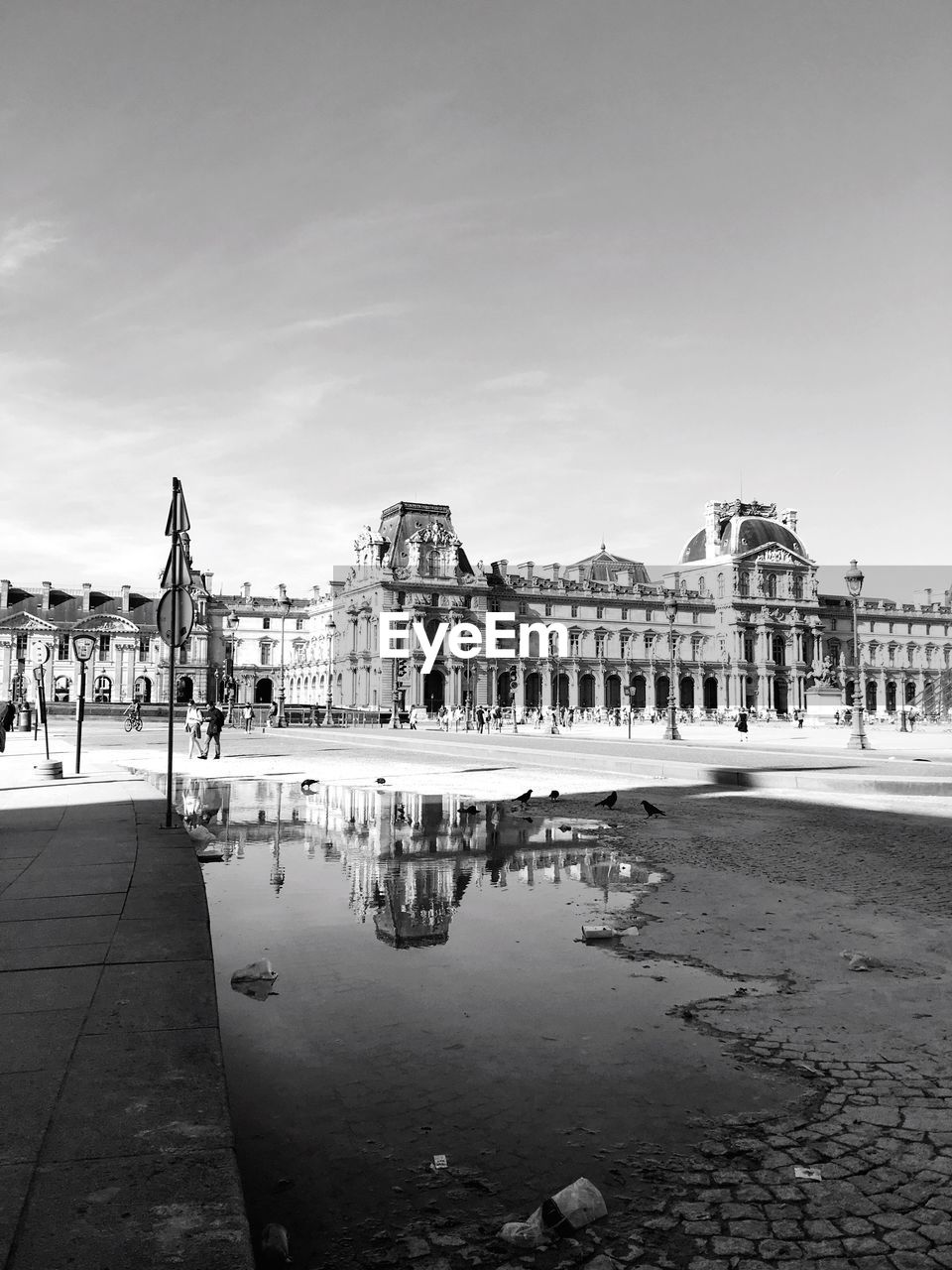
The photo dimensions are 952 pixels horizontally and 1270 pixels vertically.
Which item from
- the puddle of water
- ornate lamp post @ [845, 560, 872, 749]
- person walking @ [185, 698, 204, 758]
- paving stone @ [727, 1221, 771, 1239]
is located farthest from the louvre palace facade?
paving stone @ [727, 1221, 771, 1239]

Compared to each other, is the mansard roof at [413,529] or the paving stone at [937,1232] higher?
the mansard roof at [413,529]

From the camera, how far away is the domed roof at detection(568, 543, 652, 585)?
108500mm

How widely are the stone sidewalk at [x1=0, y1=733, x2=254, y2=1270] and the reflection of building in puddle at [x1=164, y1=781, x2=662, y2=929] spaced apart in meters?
1.56

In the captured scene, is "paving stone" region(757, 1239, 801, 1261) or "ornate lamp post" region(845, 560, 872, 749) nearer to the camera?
"paving stone" region(757, 1239, 801, 1261)

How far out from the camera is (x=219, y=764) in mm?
22062

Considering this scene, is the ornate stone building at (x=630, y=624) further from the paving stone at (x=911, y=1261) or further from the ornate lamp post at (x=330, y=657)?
the paving stone at (x=911, y=1261)

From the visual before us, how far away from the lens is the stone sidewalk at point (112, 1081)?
2359 millimetres

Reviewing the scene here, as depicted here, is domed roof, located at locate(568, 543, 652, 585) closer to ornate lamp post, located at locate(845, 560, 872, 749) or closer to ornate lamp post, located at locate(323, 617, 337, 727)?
ornate lamp post, located at locate(323, 617, 337, 727)

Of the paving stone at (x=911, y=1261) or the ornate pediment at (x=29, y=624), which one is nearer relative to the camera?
the paving stone at (x=911, y=1261)

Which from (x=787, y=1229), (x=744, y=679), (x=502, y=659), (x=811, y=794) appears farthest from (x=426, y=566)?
(x=787, y=1229)

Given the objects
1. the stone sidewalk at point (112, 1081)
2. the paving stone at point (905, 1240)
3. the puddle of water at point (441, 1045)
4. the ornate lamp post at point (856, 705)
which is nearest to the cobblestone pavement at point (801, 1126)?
the paving stone at point (905, 1240)

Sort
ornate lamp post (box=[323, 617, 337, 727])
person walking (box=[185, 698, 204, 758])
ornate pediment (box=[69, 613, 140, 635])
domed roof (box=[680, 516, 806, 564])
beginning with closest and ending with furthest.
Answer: person walking (box=[185, 698, 204, 758])
ornate lamp post (box=[323, 617, 337, 727])
ornate pediment (box=[69, 613, 140, 635])
domed roof (box=[680, 516, 806, 564])

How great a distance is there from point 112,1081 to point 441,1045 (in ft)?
5.18

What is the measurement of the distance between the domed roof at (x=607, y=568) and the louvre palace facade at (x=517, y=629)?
0.78 feet
